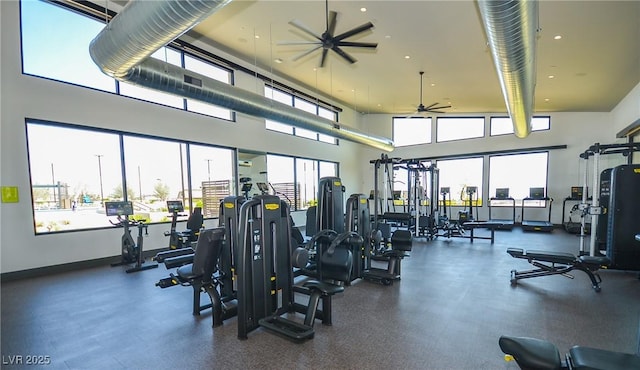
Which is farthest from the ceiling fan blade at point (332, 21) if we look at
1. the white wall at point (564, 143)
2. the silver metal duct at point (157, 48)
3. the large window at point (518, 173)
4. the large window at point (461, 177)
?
the large window at point (518, 173)

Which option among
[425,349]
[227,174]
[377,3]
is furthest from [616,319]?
[227,174]

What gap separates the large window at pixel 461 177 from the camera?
10797 millimetres

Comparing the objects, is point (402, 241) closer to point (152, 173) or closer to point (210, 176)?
point (210, 176)

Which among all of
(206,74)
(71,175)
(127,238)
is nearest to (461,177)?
(206,74)

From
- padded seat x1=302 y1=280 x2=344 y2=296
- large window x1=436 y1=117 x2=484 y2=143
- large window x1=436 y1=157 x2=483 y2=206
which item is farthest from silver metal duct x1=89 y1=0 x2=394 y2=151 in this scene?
large window x1=436 y1=157 x2=483 y2=206

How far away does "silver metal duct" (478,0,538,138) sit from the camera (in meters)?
2.68

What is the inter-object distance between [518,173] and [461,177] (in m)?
1.86

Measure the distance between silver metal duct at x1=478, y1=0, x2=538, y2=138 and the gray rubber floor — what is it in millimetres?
3093

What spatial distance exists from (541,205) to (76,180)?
43.1 ft

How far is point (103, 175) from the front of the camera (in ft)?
18.0

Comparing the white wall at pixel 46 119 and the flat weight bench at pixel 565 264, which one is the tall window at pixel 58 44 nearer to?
the white wall at pixel 46 119

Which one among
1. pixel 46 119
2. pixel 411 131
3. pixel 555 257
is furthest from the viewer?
pixel 411 131

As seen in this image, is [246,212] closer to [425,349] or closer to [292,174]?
[425,349]

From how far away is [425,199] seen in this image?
28.2 ft
